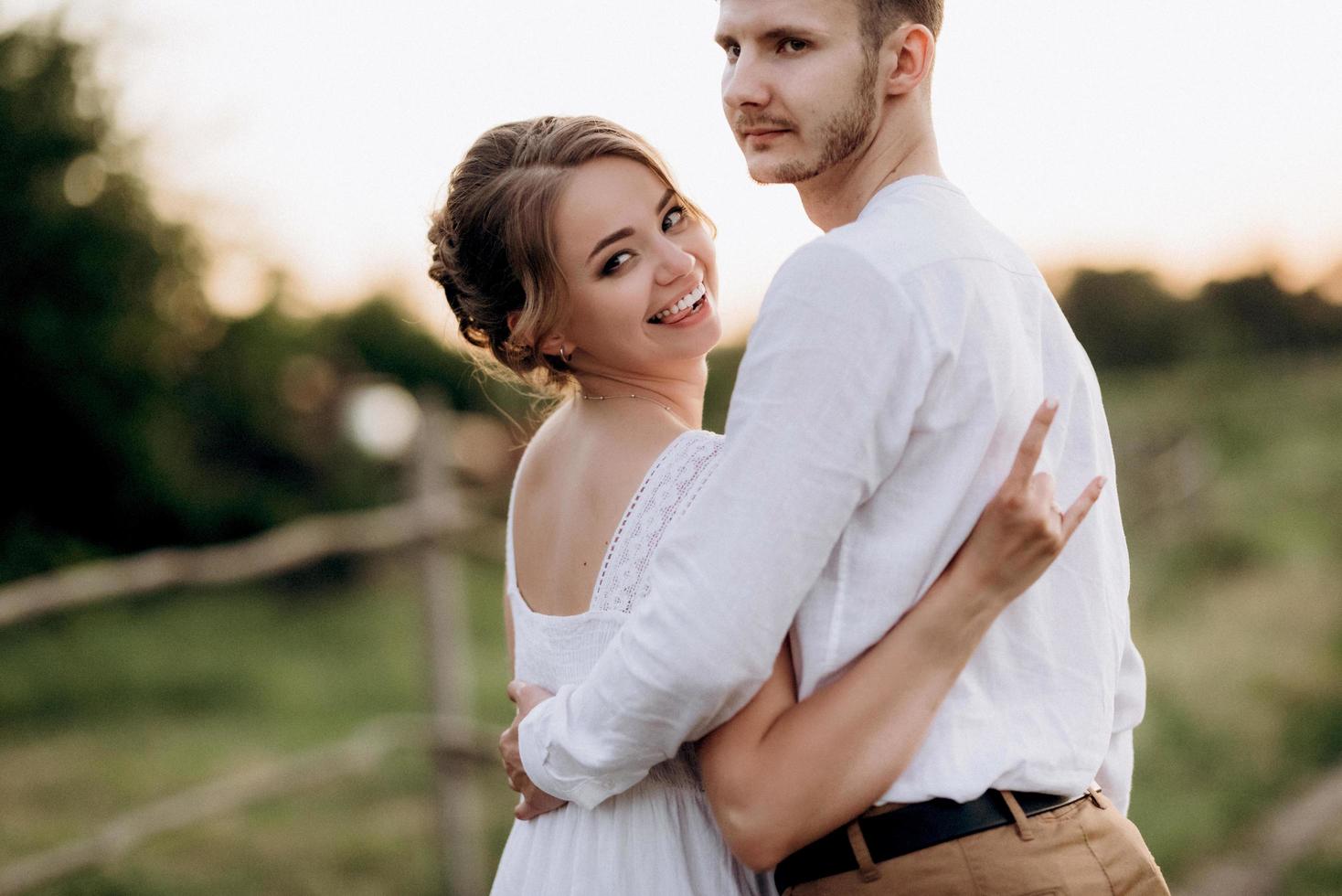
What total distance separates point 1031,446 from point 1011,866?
1.63ft

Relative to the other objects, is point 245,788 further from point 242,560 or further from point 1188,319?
point 1188,319

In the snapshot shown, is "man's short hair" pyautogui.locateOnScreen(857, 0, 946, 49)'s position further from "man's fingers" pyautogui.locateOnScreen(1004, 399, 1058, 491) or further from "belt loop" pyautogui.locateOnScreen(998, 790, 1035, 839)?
"belt loop" pyautogui.locateOnScreen(998, 790, 1035, 839)

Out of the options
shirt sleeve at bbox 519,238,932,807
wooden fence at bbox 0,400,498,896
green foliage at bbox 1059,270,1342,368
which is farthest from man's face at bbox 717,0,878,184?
green foliage at bbox 1059,270,1342,368

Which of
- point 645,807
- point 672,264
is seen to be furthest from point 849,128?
point 645,807

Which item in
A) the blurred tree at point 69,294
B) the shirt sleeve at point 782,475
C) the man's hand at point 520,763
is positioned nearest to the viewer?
the shirt sleeve at point 782,475

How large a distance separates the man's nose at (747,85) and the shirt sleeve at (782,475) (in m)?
0.30

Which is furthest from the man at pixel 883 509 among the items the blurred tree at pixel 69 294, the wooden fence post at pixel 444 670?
the blurred tree at pixel 69 294

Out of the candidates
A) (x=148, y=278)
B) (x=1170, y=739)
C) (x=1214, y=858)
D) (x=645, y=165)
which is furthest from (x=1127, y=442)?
(x=645, y=165)

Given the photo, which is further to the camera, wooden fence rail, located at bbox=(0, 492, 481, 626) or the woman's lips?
wooden fence rail, located at bbox=(0, 492, 481, 626)

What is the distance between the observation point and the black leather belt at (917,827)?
1495 mm

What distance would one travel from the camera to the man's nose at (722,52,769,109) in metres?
1.67

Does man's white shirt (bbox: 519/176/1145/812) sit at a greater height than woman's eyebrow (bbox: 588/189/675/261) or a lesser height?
lesser

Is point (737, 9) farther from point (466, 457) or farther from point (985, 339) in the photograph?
point (466, 457)

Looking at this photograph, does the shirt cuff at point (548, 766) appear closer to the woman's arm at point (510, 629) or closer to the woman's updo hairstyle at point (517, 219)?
the woman's arm at point (510, 629)
